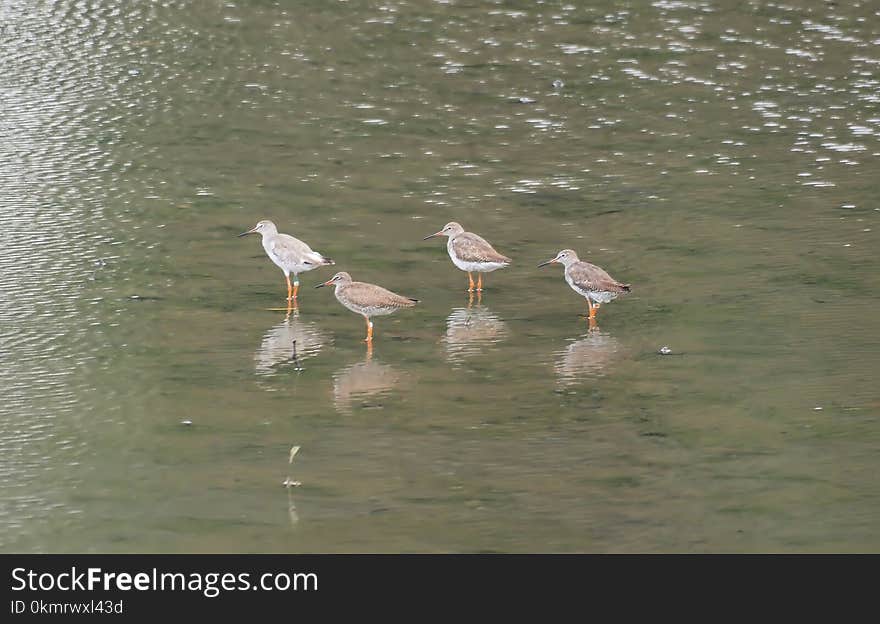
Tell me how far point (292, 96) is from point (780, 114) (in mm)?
6923

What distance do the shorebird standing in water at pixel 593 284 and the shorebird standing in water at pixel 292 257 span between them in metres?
2.51

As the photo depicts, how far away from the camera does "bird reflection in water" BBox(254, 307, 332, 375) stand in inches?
514

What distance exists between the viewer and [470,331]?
45.8ft

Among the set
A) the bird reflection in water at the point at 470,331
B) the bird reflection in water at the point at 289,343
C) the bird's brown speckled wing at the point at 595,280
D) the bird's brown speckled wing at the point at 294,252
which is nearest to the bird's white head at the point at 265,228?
the bird's brown speckled wing at the point at 294,252

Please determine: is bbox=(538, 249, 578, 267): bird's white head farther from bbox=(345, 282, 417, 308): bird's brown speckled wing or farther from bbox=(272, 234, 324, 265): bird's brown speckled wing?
bbox=(272, 234, 324, 265): bird's brown speckled wing

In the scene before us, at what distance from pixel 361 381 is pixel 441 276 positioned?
3.35 meters

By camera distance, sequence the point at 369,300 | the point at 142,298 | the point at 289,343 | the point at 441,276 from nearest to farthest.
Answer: the point at 289,343, the point at 369,300, the point at 142,298, the point at 441,276

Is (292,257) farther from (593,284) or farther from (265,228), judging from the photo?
(593,284)

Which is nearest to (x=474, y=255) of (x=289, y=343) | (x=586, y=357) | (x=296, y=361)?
(x=586, y=357)

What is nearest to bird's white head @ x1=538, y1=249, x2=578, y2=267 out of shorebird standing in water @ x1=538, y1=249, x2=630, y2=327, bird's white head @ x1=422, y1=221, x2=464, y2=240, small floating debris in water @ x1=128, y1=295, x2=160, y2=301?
shorebird standing in water @ x1=538, y1=249, x2=630, y2=327

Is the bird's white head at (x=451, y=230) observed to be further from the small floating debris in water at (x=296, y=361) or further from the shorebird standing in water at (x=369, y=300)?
the small floating debris in water at (x=296, y=361)

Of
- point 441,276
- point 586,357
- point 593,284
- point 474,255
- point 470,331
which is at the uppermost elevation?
point 593,284

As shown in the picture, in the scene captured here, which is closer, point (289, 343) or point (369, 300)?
point (289, 343)

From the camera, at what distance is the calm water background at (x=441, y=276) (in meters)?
10.3
